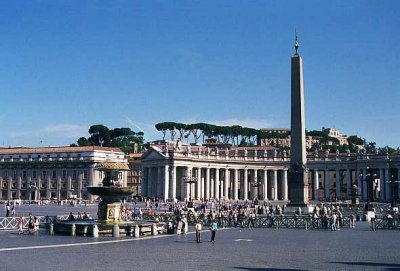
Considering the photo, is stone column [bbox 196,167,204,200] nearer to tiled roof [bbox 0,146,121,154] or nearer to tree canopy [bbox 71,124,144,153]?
tiled roof [bbox 0,146,121,154]

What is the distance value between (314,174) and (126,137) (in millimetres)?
61786

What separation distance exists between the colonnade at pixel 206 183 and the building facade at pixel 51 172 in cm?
756

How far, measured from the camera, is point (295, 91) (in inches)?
1479

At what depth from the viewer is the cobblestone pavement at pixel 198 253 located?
46.3 feet

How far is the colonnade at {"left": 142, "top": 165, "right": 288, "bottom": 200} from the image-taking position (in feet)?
288

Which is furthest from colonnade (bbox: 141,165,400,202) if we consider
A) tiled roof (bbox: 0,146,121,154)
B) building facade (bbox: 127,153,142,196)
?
building facade (bbox: 127,153,142,196)

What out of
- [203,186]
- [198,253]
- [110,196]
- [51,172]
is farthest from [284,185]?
[198,253]

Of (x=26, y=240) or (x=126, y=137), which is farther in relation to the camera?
(x=126, y=137)

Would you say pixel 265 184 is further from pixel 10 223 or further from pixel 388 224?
pixel 10 223

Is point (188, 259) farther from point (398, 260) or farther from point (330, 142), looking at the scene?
point (330, 142)

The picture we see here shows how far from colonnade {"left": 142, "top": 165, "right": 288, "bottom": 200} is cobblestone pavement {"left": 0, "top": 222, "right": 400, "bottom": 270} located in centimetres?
6245

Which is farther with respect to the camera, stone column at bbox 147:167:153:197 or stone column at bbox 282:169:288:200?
stone column at bbox 147:167:153:197

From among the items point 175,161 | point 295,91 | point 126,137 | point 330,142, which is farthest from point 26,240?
point 330,142

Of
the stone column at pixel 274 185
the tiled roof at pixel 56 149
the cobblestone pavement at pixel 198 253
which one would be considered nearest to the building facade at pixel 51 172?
the tiled roof at pixel 56 149
